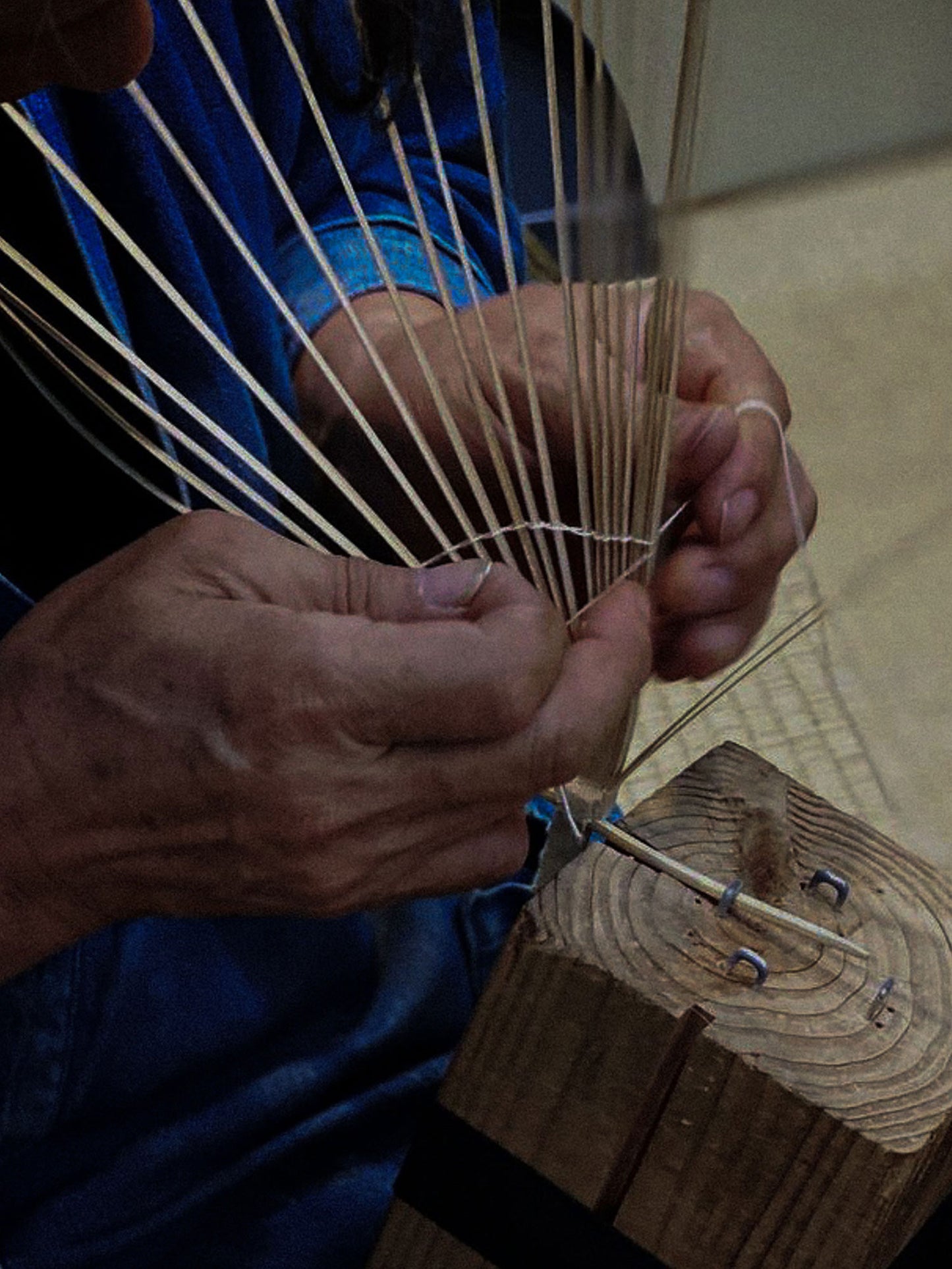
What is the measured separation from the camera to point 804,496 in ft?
2.51

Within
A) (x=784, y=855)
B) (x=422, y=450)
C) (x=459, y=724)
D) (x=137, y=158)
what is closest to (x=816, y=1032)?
(x=784, y=855)

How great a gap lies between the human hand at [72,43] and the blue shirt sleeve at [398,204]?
349mm

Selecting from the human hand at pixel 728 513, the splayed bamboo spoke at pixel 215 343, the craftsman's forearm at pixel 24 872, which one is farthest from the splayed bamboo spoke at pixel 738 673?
the craftsman's forearm at pixel 24 872

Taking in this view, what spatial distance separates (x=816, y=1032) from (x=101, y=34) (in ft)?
1.44

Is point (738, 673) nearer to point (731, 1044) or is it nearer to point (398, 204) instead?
point (731, 1044)

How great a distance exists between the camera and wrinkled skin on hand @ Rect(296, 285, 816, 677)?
0.71 meters

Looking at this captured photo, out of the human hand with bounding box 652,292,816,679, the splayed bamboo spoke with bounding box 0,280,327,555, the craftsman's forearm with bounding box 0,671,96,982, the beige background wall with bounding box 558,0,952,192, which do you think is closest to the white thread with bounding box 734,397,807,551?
the human hand with bounding box 652,292,816,679

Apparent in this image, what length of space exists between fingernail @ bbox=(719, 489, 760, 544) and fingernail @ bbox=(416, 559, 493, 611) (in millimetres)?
191

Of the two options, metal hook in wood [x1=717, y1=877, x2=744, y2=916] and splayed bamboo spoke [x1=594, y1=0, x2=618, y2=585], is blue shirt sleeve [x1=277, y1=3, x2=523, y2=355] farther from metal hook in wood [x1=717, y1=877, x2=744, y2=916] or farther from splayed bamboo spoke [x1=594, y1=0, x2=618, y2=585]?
metal hook in wood [x1=717, y1=877, x2=744, y2=916]

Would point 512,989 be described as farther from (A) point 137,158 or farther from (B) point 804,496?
(A) point 137,158

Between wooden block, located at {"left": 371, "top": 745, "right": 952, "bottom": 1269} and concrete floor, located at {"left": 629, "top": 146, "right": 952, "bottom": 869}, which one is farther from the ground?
concrete floor, located at {"left": 629, "top": 146, "right": 952, "bottom": 869}

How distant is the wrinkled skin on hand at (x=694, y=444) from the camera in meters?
0.71

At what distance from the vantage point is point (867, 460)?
80 centimetres

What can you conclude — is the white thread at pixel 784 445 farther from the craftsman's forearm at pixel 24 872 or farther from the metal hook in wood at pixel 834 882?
the craftsman's forearm at pixel 24 872
